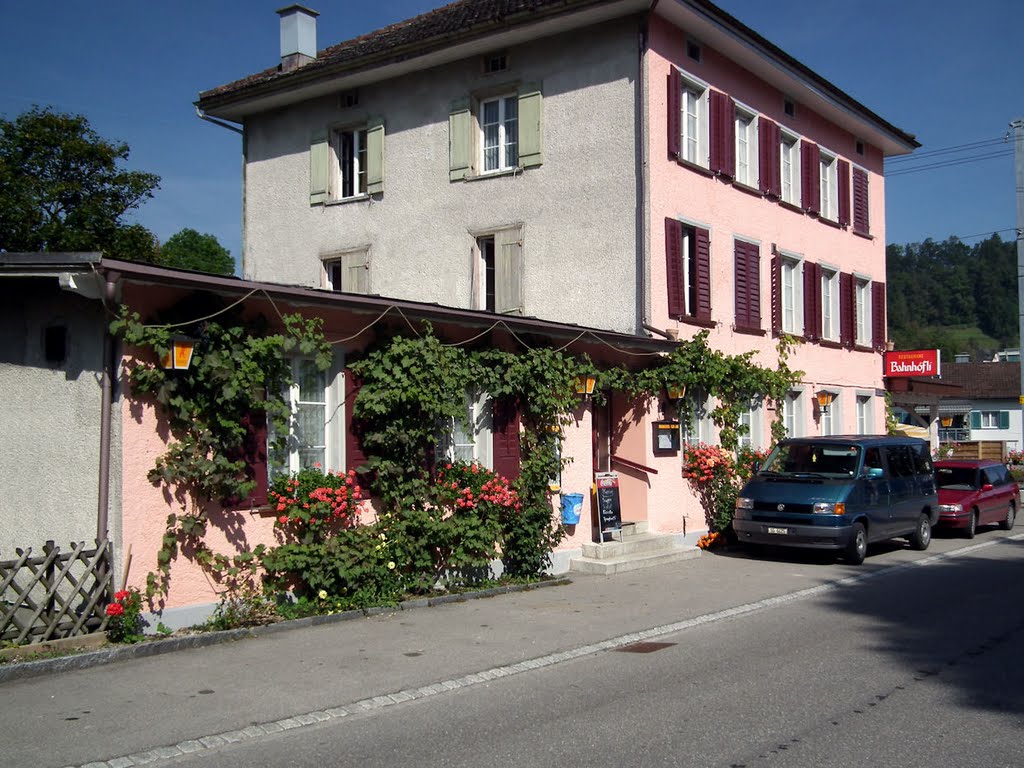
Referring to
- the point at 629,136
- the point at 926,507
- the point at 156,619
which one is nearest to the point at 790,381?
the point at 926,507

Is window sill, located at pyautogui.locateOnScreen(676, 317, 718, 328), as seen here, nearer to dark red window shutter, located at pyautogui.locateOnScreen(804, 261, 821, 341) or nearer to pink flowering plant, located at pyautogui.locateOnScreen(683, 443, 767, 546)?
pink flowering plant, located at pyautogui.locateOnScreen(683, 443, 767, 546)

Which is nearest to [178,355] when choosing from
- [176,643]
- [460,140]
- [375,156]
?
[176,643]

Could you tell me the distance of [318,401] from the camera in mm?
11539

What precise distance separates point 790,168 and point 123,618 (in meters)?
17.5

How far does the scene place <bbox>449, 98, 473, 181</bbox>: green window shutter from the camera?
18938mm

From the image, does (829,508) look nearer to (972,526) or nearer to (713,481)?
(713,481)

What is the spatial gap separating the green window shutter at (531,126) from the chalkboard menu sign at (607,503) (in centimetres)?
599

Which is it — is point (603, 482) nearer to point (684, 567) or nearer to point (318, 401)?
point (684, 567)

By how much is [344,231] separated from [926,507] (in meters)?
11.9

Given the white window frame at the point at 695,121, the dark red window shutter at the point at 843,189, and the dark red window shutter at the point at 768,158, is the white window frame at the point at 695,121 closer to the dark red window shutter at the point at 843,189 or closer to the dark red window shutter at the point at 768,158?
the dark red window shutter at the point at 768,158

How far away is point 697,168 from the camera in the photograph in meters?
18.3

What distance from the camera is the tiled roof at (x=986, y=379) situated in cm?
6328

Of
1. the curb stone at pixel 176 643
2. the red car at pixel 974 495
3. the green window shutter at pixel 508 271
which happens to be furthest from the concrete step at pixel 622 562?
the red car at pixel 974 495

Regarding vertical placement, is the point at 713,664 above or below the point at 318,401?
below
